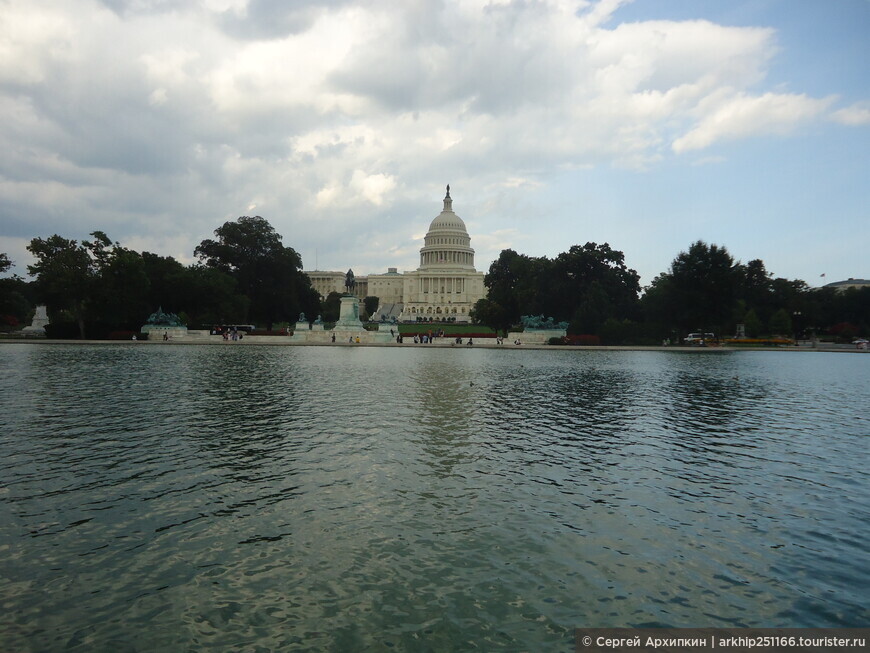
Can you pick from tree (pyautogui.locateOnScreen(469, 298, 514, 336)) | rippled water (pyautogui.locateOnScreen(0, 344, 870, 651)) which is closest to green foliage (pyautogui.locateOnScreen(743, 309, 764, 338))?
tree (pyautogui.locateOnScreen(469, 298, 514, 336))

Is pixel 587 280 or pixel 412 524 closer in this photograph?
pixel 412 524

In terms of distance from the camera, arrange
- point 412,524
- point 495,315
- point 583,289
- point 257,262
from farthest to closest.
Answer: point 495,315
point 257,262
point 583,289
point 412,524

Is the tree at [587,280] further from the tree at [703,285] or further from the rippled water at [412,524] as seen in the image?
the rippled water at [412,524]

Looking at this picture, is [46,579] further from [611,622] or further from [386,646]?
[611,622]

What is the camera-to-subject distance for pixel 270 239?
238 feet

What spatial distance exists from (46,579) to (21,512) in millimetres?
2465

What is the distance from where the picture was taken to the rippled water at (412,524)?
18.4 ft

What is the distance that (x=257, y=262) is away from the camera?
71062 mm

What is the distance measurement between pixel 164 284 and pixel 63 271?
11.3 metres

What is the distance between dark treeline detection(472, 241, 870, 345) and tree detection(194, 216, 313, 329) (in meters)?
26.4

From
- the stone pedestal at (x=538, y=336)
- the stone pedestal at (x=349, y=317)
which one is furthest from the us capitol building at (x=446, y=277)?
the stone pedestal at (x=538, y=336)

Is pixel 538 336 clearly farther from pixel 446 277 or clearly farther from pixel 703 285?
pixel 446 277

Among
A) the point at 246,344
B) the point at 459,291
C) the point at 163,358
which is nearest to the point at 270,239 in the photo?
the point at 246,344

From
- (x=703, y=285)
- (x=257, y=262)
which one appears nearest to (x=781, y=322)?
(x=703, y=285)
